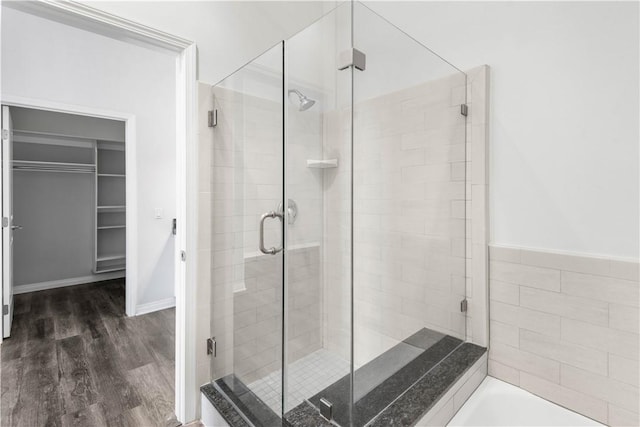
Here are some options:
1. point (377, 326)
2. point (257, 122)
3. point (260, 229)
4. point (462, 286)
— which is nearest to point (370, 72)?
point (257, 122)

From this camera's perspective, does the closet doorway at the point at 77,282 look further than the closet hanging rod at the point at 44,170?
No

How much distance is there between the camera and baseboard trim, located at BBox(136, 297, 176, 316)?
3.31m

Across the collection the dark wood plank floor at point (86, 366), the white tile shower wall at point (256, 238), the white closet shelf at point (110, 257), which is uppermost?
the white tile shower wall at point (256, 238)

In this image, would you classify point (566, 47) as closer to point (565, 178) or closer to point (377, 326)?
point (565, 178)

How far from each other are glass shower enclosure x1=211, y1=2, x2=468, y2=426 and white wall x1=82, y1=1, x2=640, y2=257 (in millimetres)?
205

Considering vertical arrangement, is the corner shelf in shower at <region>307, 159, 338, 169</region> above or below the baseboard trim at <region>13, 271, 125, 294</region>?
above

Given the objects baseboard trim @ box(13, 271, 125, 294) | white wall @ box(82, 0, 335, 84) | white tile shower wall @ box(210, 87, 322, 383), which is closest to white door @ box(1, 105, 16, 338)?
baseboard trim @ box(13, 271, 125, 294)

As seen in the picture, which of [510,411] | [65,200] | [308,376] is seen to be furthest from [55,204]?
[510,411]

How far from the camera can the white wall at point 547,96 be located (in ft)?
4.31

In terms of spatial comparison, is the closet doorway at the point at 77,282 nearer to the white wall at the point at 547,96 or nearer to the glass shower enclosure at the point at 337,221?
the glass shower enclosure at the point at 337,221

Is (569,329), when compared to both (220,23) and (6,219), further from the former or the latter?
(6,219)

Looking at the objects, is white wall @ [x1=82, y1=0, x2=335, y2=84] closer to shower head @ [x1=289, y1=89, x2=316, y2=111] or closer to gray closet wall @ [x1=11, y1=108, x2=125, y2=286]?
shower head @ [x1=289, y1=89, x2=316, y2=111]

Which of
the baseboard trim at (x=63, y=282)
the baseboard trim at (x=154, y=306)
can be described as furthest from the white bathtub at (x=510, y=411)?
the baseboard trim at (x=63, y=282)

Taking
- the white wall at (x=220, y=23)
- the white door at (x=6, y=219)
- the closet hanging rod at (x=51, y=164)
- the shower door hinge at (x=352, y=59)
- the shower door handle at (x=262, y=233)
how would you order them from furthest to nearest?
the closet hanging rod at (x=51, y=164) < the white door at (x=6, y=219) < the white wall at (x=220, y=23) < the shower door handle at (x=262, y=233) < the shower door hinge at (x=352, y=59)
